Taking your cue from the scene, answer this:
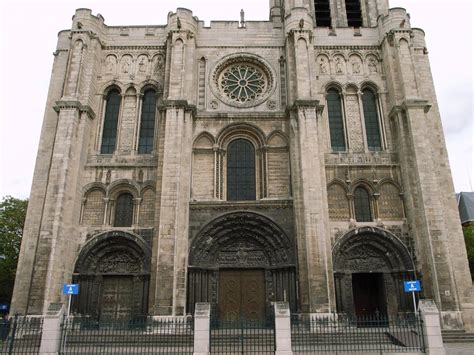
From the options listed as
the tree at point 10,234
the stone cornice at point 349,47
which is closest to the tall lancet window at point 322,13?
the stone cornice at point 349,47

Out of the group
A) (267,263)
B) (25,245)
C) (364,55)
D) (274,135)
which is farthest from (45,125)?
(364,55)

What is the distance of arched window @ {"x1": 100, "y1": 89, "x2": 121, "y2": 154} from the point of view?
20672 millimetres

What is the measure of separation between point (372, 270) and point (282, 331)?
28.2ft

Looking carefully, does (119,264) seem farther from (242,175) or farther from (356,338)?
(356,338)

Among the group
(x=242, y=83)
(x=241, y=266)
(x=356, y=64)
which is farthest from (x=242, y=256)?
(x=356, y=64)

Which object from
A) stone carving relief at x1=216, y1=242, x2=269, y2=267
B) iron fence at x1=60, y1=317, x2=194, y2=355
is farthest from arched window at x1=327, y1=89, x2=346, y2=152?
iron fence at x1=60, y1=317, x2=194, y2=355

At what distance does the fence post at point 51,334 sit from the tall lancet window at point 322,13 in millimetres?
22569

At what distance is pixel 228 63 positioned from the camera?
22312 mm

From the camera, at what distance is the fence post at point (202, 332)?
11.3 meters

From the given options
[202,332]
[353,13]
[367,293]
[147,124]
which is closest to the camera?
[202,332]

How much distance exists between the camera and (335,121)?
21312 mm

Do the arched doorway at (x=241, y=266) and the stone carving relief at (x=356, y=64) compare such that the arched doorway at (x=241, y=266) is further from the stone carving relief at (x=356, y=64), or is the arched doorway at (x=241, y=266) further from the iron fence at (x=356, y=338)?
the stone carving relief at (x=356, y=64)

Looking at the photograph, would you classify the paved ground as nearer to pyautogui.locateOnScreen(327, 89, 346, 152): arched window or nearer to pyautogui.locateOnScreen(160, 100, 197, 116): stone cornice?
pyautogui.locateOnScreen(327, 89, 346, 152): arched window

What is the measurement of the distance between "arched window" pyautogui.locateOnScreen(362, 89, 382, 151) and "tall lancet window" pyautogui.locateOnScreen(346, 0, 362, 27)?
21.2 feet
